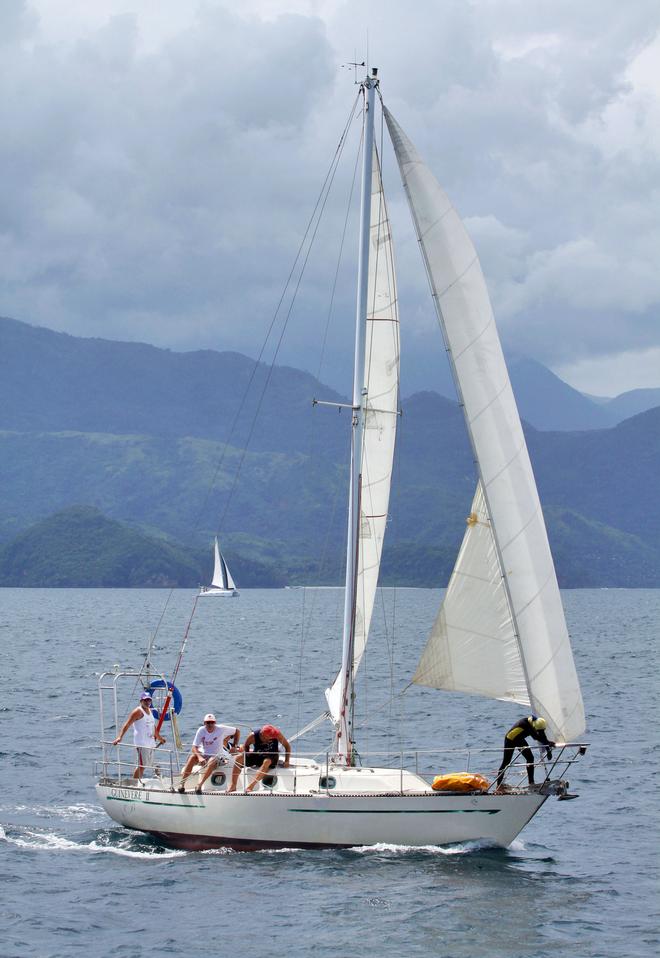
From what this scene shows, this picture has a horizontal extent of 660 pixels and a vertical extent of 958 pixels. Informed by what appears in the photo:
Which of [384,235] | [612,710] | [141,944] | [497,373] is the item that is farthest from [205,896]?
[612,710]

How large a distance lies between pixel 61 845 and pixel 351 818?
661 centimetres

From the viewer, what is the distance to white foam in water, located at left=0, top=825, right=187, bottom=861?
85.8 feet

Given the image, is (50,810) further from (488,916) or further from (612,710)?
(612,710)

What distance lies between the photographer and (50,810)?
101ft

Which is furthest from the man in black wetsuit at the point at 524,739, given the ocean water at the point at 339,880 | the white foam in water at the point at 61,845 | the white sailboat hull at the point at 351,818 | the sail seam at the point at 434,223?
the sail seam at the point at 434,223

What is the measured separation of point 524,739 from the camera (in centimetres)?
2497

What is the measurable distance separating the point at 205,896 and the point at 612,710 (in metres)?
33.2

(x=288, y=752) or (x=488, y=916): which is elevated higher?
(x=288, y=752)

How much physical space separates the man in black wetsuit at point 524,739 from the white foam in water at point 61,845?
6.59 m

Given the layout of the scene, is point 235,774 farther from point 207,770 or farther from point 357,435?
point 357,435

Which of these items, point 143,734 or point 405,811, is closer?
point 405,811

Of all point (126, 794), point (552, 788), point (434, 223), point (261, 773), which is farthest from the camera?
point (126, 794)

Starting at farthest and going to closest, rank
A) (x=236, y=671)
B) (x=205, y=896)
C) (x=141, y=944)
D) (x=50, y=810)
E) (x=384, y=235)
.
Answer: (x=236, y=671)
(x=50, y=810)
(x=384, y=235)
(x=205, y=896)
(x=141, y=944)

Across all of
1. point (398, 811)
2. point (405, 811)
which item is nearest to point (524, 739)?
point (405, 811)
